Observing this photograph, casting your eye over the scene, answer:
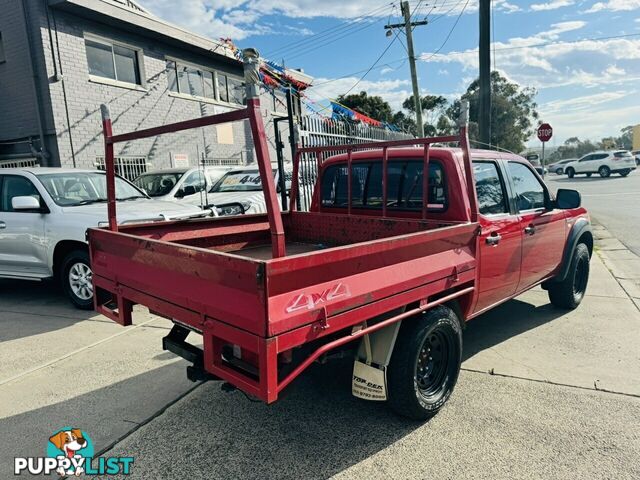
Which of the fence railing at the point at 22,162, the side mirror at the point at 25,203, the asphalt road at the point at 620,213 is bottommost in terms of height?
the asphalt road at the point at 620,213

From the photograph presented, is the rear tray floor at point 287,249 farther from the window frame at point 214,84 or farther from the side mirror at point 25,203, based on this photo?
the window frame at point 214,84

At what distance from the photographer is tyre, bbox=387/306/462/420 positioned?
9.50ft

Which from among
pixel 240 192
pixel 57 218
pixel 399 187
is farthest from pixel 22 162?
pixel 399 187

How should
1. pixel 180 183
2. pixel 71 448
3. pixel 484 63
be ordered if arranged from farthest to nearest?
1. pixel 484 63
2. pixel 180 183
3. pixel 71 448

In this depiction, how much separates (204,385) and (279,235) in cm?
213

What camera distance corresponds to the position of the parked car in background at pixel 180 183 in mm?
9109

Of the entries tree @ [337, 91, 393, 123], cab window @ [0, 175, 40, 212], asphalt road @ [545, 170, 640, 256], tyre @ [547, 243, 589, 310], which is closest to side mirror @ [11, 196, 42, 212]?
cab window @ [0, 175, 40, 212]

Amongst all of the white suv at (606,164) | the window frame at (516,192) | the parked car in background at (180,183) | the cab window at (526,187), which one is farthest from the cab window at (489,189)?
the white suv at (606,164)

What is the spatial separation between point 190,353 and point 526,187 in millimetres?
3524

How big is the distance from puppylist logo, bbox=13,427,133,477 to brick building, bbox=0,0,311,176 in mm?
7618

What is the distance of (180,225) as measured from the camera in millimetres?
4035

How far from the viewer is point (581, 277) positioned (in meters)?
5.54

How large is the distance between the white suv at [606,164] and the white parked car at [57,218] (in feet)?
112

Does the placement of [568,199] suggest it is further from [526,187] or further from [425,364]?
[425,364]
